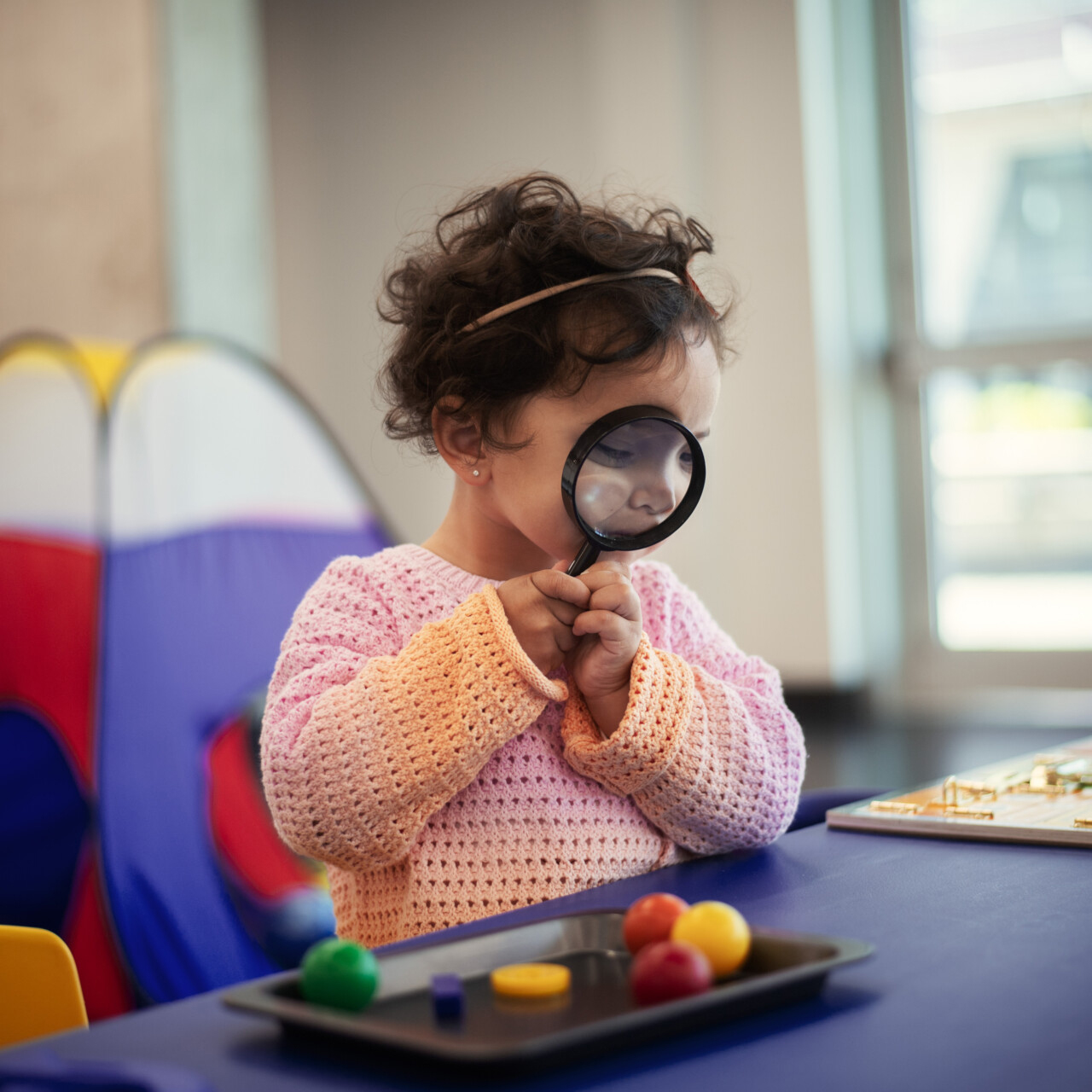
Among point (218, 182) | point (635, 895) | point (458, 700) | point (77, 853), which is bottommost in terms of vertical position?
point (77, 853)

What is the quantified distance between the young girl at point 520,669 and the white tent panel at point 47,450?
1.57 m

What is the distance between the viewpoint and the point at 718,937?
63 centimetres

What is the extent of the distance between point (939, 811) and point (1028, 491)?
3.42 meters

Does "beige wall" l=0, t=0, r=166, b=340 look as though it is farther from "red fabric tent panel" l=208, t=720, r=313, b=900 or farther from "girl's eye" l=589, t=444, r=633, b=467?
"girl's eye" l=589, t=444, r=633, b=467

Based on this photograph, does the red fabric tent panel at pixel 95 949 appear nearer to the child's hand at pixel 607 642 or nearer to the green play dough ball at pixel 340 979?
the child's hand at pixel 607 642

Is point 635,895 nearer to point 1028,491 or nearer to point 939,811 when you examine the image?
point 939,811

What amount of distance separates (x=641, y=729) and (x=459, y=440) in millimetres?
317

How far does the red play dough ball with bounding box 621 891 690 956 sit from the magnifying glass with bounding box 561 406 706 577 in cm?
33

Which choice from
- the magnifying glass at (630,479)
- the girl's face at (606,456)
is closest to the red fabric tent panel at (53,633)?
the girl's face at (606,456)

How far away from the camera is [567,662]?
3.33 ft

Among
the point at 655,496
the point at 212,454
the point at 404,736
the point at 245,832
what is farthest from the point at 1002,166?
the point at 404,736

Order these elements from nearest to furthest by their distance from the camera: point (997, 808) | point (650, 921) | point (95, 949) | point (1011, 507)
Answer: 1. point (650, 921)
2. point (997, 808)
3. point (95, 949)
4. point (1011, 507)

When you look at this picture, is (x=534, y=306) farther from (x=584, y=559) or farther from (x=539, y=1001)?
(x=539, y=1001)

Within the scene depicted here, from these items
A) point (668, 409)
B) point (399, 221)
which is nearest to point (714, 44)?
point (399, 221)
